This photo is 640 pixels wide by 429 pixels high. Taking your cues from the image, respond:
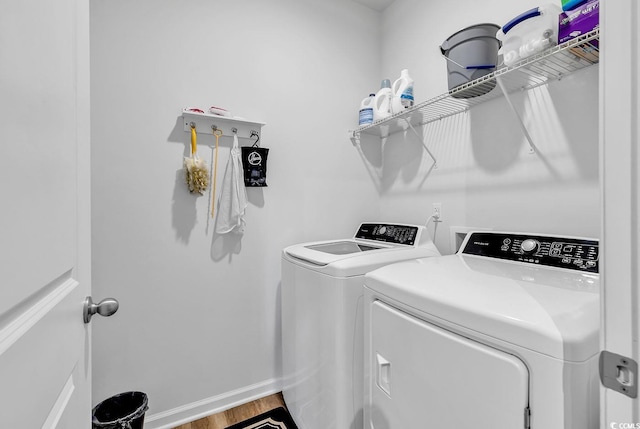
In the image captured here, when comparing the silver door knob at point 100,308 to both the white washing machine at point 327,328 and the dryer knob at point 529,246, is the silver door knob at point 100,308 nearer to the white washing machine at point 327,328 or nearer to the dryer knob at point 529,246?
the white washing machine at point 327,328

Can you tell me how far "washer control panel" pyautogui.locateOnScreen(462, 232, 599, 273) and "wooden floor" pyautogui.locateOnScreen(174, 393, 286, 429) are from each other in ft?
5.01

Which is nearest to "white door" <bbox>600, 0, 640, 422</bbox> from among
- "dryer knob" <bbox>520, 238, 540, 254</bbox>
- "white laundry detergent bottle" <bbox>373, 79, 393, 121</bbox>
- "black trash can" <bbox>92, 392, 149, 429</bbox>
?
"dryer knob" <bbox>520, 238, 540, 254</bbox>

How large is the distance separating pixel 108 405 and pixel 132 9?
2.11m

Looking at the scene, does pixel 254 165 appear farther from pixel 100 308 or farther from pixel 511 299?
pixel 511 299

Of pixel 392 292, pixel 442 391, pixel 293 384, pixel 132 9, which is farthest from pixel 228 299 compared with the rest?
pixel 132 9

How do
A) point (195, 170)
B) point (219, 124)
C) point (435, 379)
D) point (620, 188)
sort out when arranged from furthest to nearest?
point (219, 124) → point (195, 170) → point (435, 379) → point (620, 188)

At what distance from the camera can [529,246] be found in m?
1.19

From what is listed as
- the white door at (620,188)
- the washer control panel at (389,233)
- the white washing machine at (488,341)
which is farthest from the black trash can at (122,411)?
the white door at (620,188)

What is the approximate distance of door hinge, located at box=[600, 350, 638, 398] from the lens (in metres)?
0.44

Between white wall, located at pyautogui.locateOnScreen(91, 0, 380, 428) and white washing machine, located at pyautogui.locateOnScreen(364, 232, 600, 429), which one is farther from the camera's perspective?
white wall, located at pyautogui.locateOnScreen(91, 0, 380, 428)

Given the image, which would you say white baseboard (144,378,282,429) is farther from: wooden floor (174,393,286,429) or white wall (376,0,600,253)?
white wall (376,0,600,253)

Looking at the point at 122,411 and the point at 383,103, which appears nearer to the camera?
the point at 122,411

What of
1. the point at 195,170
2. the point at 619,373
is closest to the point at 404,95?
the point at 195,170

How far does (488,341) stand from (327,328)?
713mm
